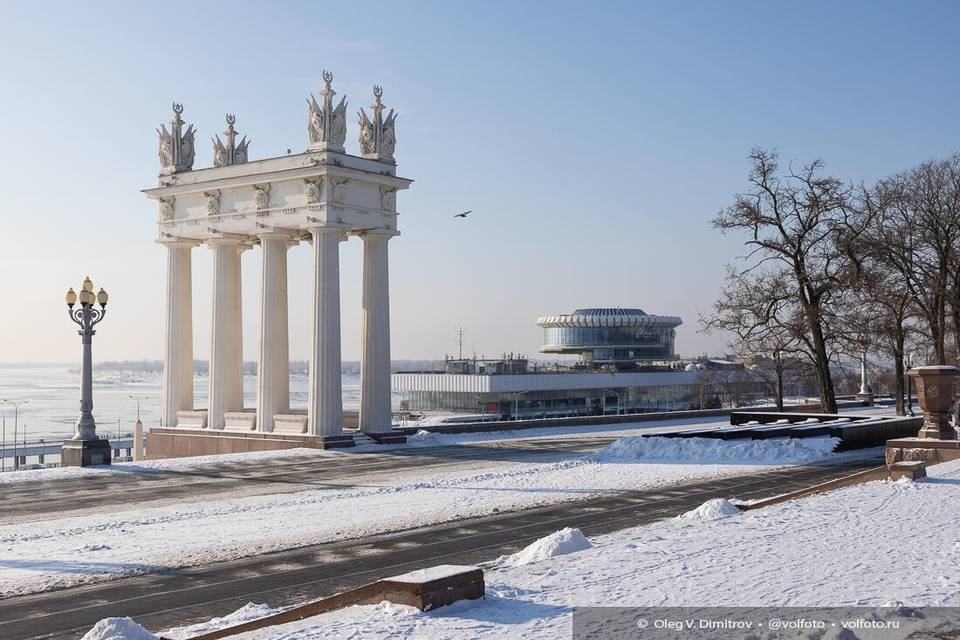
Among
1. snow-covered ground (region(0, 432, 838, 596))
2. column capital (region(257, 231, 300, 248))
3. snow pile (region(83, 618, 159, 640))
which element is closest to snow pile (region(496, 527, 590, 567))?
snow-covered ground (region(0, 432, 838, 596))

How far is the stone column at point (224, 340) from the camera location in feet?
123

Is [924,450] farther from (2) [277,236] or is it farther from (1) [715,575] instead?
(2) [277,236]

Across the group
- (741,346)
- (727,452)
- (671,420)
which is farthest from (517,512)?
(671,420)

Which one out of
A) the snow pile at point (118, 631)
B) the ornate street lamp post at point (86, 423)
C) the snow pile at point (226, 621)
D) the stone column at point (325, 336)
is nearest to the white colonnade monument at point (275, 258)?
the stone column at point (325, 336)

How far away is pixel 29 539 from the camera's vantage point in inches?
641

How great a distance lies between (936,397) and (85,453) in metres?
22.9

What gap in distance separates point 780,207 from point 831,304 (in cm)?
445

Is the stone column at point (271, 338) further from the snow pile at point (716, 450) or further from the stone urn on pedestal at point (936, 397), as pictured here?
the stone urn on pedestal at point (936, 397)

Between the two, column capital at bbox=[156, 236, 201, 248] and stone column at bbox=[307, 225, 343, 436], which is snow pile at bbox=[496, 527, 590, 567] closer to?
stone column at bbox=[307, 225, 343, 436]

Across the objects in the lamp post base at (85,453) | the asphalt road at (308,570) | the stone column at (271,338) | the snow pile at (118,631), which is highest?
the stone column at (271,338)

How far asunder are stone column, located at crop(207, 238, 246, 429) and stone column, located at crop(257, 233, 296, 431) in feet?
7.18

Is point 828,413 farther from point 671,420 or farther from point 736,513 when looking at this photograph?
point 736,513

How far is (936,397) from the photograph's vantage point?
2336cm

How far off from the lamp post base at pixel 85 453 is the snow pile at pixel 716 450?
1467 centimetres
